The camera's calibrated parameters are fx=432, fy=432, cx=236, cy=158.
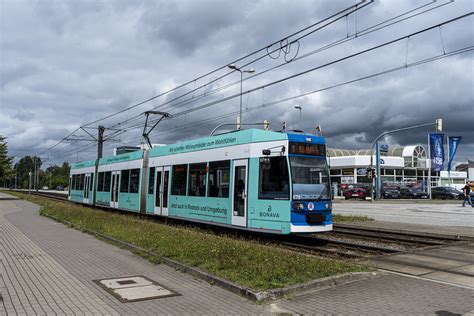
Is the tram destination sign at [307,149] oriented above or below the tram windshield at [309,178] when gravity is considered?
above

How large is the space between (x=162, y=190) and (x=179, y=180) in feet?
5.18

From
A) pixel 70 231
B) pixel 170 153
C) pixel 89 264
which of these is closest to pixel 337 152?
pixel 170 153

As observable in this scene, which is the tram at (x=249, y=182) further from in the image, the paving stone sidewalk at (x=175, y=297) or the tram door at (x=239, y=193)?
the paving stone sidewalk at (x=175, y=297)

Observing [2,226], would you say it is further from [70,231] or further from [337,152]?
[337,152]

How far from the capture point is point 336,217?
71.3ft

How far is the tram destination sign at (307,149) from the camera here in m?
12.0

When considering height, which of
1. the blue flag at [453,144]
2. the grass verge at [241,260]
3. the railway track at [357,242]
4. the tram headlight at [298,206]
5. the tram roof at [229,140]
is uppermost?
the blue flag at [453,144]

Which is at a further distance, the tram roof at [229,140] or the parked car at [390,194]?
the parked car at [390,194]

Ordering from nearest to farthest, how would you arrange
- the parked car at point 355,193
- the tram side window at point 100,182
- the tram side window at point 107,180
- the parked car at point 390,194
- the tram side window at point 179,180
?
the tram side window at point 179,180, the tram side window at point 107,180, the tram side window at point 100,182, the parked car at point 355,193, the parked car at point 390,194

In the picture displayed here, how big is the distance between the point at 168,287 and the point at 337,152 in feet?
212

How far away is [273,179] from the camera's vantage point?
11.9 meters

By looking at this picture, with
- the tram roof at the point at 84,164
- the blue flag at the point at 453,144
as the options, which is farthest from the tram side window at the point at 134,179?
the blue flag at the point at 453,144

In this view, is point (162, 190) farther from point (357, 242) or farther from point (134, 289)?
point (134, 289)

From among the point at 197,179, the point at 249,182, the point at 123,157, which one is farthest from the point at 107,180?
the point at 249,182
